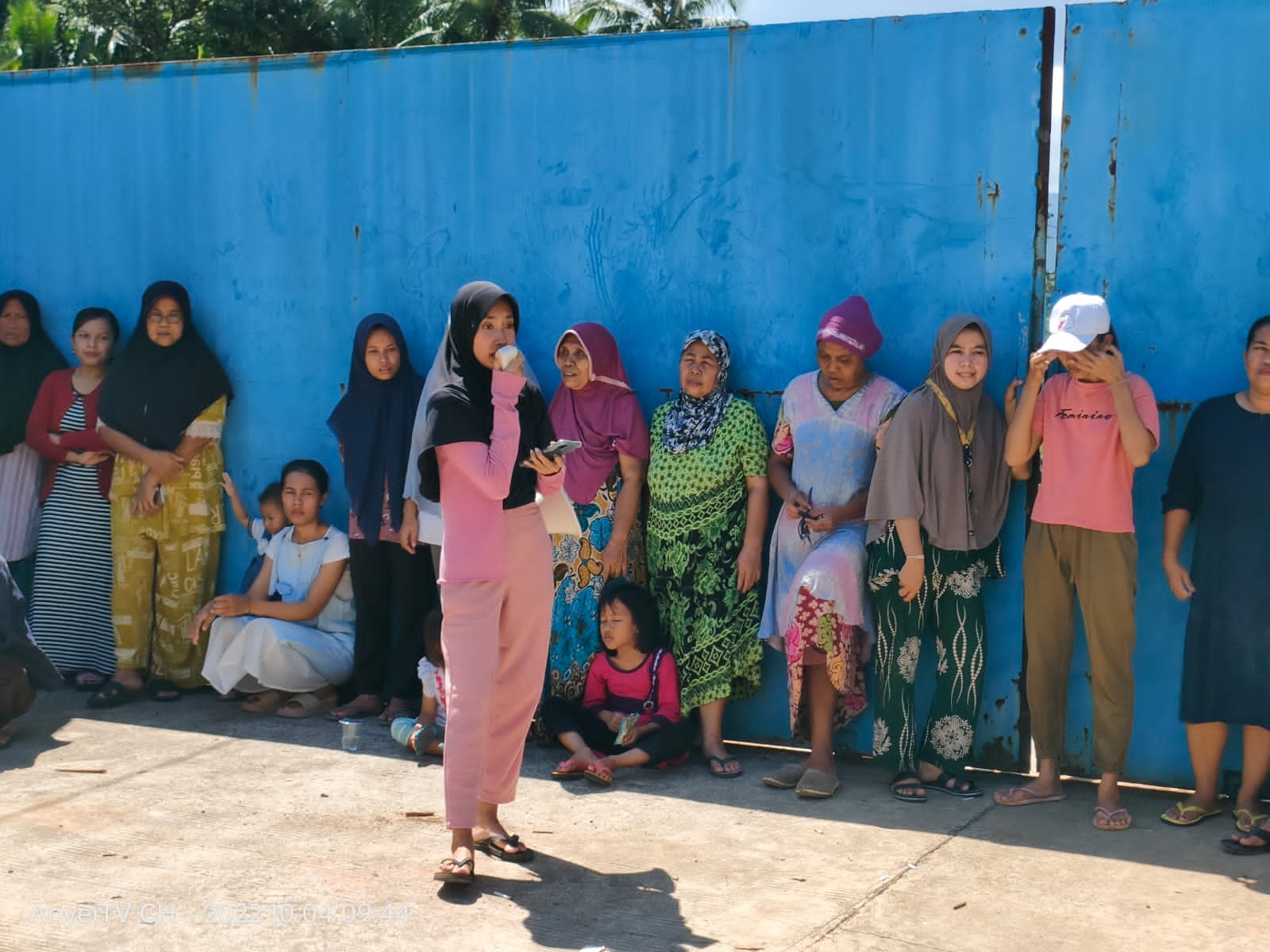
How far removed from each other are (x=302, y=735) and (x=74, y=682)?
1.52m

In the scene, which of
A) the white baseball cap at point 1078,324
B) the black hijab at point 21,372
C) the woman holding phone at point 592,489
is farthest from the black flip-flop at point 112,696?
the white baseball cap at point 1078,324

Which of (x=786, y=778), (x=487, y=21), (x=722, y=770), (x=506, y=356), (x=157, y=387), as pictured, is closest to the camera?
(x=506, y=356)

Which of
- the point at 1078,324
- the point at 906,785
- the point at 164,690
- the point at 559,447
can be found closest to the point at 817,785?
the point at 906,785

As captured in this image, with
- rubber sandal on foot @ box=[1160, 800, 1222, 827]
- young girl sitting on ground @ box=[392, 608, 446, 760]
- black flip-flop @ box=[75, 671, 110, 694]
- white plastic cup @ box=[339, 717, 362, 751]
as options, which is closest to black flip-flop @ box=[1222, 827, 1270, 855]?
rubber sandal on foot @ box=[1160, 800, 1222, 827]

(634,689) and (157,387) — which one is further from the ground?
(157,387)

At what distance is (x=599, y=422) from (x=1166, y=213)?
2.22 metres

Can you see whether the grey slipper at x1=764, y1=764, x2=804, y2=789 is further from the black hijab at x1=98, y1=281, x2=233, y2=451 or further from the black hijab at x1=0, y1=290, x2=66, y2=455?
the black hijab at x1=0, y1=290, x2=66, y2=455

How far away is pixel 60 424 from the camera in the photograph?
6.58 m

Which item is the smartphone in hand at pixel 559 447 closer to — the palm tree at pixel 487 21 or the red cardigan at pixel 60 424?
the red cardigan at pixel 60 424

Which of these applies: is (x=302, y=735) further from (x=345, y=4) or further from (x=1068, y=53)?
(x=345, y=4)

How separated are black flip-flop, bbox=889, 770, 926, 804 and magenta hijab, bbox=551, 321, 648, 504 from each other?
1.58 meters

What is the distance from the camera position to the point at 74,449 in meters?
6.57

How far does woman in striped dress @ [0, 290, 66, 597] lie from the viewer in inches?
261

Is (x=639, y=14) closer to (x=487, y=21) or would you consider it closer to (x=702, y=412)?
(x=487, y=21)
